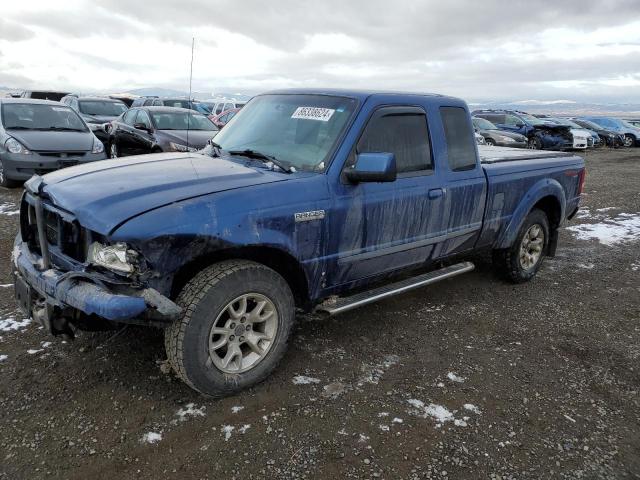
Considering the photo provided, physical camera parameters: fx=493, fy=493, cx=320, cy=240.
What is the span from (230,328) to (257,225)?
647 mm

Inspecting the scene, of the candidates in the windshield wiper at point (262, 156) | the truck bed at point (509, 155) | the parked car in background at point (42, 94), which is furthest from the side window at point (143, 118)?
the parked car in background at point (42, 94)

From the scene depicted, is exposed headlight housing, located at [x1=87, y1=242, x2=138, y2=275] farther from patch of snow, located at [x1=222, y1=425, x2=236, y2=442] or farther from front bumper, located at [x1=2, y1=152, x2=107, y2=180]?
front bumper, located at [x1=2, y1=152, x2=107, y2=180]

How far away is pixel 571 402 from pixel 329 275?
5.74ft

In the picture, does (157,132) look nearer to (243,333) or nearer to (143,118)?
(143,118)

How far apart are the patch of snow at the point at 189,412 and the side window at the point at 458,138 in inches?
105

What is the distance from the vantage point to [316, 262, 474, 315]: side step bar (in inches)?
134

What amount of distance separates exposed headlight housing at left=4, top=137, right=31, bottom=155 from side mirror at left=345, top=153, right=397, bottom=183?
7.41 metres

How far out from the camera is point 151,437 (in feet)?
8.71

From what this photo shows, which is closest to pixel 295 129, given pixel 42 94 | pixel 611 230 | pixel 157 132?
pixel 611 230

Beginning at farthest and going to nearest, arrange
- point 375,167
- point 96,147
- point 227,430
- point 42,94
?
point 42,94 < point 96,147 < point 375,167 < point 227,430

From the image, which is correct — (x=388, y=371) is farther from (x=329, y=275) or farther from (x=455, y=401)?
(x=329, y=275)

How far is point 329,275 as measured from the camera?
134 inches

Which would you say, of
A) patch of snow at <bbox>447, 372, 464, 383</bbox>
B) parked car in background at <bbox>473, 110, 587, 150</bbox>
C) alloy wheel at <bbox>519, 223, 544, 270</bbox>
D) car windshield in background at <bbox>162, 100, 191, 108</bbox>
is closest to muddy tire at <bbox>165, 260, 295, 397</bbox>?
patch of snow at <bbox>447, 372, 464, 383</bbox>

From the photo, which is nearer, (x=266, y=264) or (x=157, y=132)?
(x=266, y=264)
